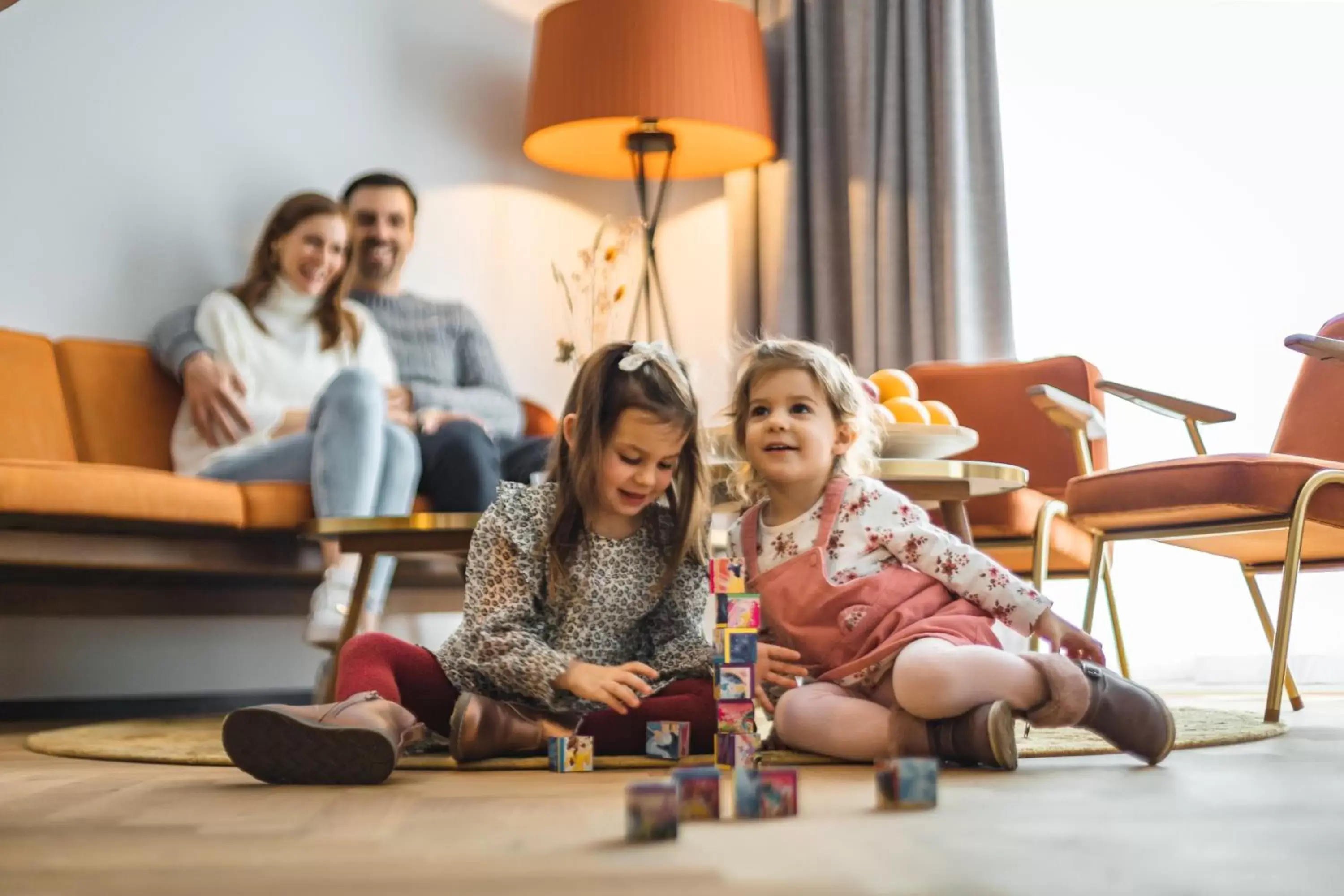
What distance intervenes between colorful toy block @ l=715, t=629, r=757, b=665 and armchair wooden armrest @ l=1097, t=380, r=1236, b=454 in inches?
55.5

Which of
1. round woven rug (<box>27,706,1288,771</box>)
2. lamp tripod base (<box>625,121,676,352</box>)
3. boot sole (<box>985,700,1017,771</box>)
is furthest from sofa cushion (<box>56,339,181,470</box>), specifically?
boot sole (<box>985,700,1017,771</box>)

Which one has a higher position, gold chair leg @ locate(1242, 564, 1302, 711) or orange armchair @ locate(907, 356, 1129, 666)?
orange armchair @ locate(907, 356, 1129, 666)

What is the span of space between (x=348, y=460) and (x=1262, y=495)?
161 cm

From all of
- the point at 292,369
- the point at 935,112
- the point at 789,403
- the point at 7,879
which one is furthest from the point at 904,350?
the point at 7,879

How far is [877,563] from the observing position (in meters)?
1.76

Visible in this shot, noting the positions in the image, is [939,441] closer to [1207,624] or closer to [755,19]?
[1207,624]

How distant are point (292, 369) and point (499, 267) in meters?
1.01

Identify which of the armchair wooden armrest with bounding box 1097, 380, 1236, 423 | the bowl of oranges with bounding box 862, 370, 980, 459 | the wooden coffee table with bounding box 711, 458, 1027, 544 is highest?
the armchair wooden armrest with bounding box 1097, 380, 1236, 423

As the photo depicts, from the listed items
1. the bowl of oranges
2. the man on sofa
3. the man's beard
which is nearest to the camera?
the bowl of oranges

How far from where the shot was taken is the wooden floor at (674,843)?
0.83 metres

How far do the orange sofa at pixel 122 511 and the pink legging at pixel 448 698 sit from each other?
3.04 ft

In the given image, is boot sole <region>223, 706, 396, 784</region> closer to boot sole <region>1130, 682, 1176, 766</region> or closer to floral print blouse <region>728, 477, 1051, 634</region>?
floral print blouse <region>728, 477, 1051, 634</region>

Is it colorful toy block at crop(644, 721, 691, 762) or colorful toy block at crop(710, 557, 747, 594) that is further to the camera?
colorful toy block at crop(644, 721, 691, 762)

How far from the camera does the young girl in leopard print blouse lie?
166 centimetres
